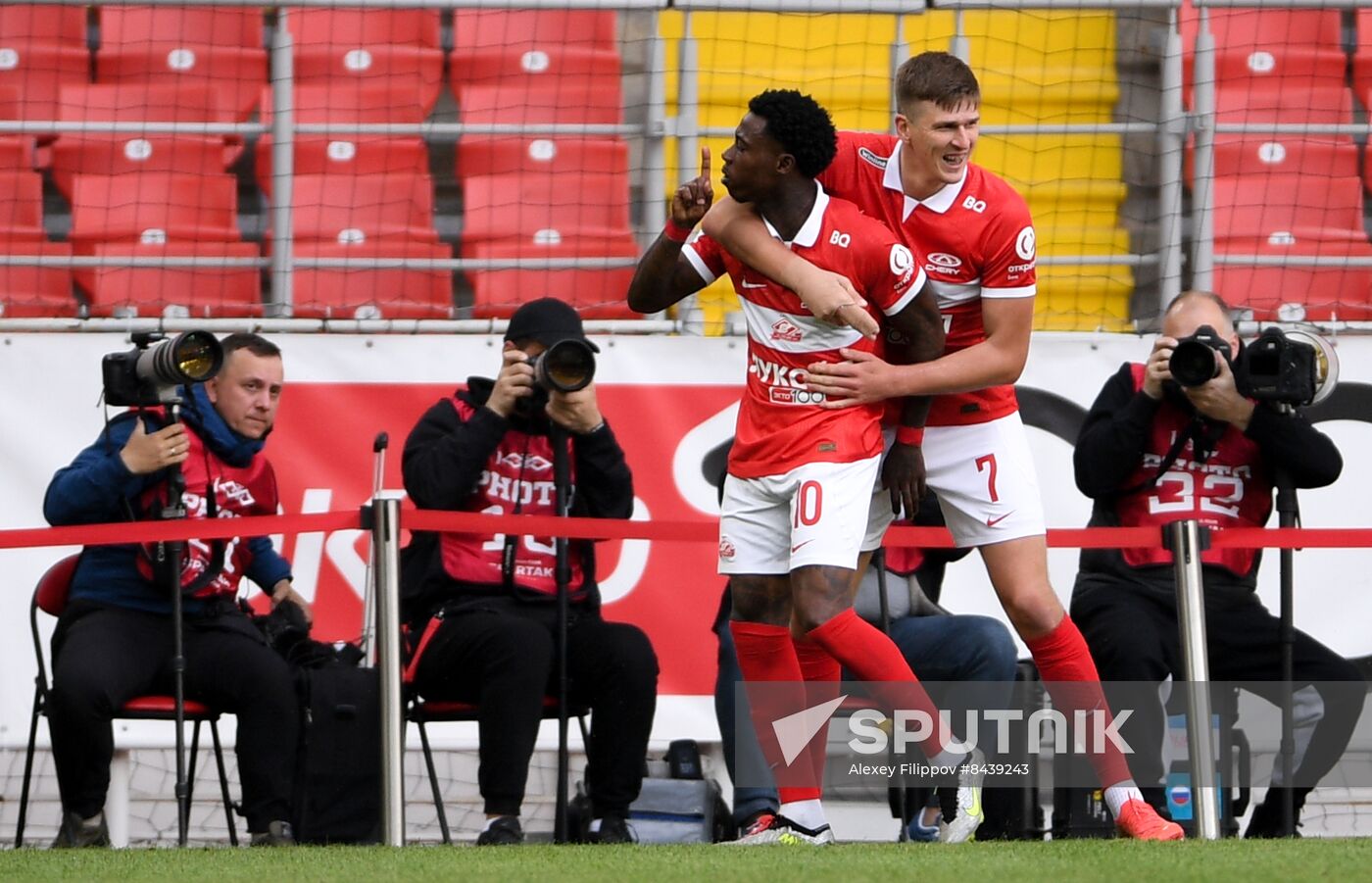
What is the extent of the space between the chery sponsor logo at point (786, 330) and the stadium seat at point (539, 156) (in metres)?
2.89

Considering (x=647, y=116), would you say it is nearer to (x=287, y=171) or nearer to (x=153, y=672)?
(x=287, y=171)

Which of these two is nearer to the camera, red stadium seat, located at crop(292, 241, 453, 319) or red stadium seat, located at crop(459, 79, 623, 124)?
red stadium seat, located at crop(292, 241, 453, 319)

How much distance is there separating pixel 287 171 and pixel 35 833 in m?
2.60

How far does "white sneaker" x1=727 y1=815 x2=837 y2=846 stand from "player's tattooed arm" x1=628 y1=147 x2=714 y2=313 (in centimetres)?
136

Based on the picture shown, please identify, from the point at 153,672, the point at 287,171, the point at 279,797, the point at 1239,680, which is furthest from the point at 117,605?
the point at 1239,680

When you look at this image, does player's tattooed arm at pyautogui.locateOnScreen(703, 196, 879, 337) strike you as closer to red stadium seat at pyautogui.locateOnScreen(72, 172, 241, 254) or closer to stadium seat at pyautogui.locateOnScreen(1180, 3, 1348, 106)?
red stadium seat at pyautogui.locateOnScreen(72, 172, 241, 254)

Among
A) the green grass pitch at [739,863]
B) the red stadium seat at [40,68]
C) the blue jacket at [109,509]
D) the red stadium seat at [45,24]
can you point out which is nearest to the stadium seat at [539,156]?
the red stadium seat at [40,68]

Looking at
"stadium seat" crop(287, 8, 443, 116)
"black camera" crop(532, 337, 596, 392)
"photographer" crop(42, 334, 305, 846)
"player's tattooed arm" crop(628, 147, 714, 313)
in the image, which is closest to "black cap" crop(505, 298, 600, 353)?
"black camera" crop(532, 337, 596, 392)

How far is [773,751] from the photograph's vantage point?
4789mm

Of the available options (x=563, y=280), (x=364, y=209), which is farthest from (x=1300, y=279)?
(x=364, y=209)

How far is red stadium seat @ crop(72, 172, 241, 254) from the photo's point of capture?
7441 mm

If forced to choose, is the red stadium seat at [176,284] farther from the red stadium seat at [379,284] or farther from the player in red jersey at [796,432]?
the player in red jersey at [796,432]

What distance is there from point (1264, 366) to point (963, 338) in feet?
3.61

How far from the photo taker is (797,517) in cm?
460
